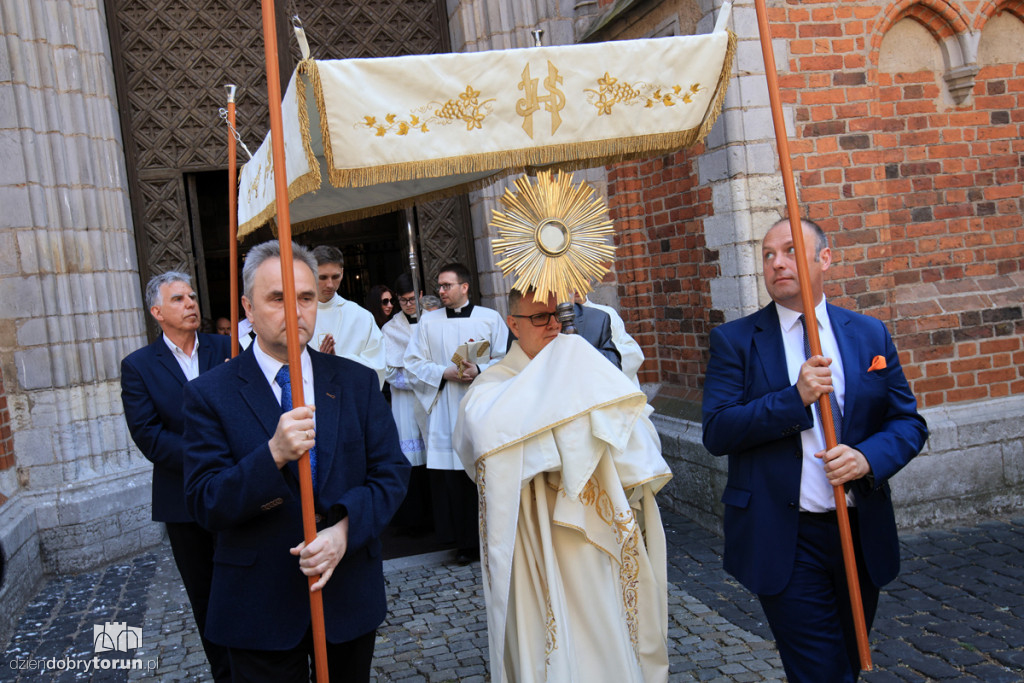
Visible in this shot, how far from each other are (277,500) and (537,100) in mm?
1652

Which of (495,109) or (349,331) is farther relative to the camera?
(349,331)

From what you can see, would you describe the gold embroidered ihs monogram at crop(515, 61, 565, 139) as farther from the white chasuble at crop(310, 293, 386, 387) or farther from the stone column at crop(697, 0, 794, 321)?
the white chasuble at crop(310, 293, 386, 387)

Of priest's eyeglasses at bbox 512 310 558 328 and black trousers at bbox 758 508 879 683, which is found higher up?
priest's eyeglasses at bbox 512 310 558 328

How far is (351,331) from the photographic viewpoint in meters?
6.29

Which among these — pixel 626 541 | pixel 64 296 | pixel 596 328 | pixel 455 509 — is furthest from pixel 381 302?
pixel 626 541

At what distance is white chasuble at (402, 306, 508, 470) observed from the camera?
6254 millimetres

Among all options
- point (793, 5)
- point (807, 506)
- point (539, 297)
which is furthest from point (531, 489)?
point (793, 5)

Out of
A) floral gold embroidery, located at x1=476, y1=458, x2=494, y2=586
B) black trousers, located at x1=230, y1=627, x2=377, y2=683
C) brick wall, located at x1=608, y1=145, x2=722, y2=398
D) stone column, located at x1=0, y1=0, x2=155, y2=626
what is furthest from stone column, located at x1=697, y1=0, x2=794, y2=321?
stone column, located at x1=0, y1=0, x2=155, y2=626

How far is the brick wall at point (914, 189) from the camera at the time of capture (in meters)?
5.57

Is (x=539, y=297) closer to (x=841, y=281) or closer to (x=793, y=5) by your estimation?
(x=841, y=281)

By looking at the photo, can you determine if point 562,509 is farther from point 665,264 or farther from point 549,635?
point 665,264

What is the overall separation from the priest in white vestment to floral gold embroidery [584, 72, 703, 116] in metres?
0.78

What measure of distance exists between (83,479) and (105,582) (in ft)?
3.00

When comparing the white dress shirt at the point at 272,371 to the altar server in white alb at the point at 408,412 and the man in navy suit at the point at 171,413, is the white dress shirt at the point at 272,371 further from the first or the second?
the altar server in white alb at the point at 408,412
